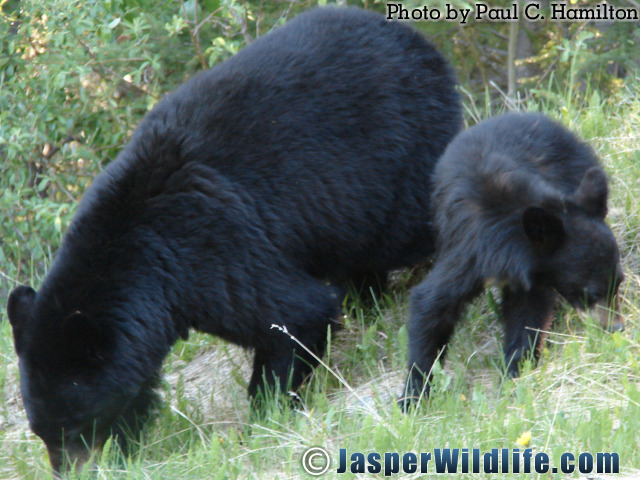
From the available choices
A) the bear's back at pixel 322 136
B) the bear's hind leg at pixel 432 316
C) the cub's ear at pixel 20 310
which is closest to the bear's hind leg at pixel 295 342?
the bear's back at pixel 322 136

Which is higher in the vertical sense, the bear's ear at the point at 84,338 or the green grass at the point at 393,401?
the bear's ear at the point at 84,338

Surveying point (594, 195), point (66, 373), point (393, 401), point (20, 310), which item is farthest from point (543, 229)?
point (20, 310)

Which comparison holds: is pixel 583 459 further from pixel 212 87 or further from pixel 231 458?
pixel 212 87

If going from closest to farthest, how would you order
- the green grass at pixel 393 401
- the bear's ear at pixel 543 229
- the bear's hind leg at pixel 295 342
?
1. the green grass at pixel 393 401
2. the bear's ear at pixel 543 229
3. the bear's hind leg at pixel 295 342

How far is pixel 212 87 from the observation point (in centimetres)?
455

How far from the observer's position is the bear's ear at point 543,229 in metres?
3.62

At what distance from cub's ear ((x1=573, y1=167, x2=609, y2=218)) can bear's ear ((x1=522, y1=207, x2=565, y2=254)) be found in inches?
6.5

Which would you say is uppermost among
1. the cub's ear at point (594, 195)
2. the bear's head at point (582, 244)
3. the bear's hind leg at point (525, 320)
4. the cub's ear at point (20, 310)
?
the cub's ear at point (594, 195)

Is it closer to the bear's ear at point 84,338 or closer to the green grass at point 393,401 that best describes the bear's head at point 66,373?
the bear's ear at point 84,338

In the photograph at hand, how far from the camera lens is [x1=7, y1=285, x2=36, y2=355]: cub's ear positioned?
3.96 meters

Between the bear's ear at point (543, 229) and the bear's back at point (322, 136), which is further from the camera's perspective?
the bear's back at point (322, 136)

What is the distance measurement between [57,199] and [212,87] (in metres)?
4.11

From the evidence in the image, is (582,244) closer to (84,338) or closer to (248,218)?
(248,218)

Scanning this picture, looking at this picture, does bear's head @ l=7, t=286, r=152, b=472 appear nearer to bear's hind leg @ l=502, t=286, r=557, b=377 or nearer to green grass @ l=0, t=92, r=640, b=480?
green grass @ l=0, t=92, r=640, b=480
